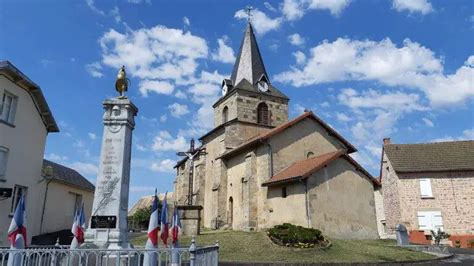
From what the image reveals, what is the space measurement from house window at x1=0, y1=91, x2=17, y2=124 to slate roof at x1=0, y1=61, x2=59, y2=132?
754 mm

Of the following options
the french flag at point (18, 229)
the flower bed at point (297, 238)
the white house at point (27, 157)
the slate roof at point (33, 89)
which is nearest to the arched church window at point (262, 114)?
the white house at point (27, 157)

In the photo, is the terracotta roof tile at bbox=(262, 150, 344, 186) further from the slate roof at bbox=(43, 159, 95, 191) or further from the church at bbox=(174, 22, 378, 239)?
the slate roof at bbox=(43, 159, 95, 191)

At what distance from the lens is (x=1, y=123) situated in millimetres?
16516

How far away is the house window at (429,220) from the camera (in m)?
27.2

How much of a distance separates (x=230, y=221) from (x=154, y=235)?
62.9ft

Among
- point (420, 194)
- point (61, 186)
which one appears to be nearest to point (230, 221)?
point (61, 186)

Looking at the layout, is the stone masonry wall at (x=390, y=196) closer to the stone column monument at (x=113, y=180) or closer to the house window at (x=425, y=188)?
the house window at (x=425, y=188)

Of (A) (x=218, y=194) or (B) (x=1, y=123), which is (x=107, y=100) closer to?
(B) (x=1, y=123)

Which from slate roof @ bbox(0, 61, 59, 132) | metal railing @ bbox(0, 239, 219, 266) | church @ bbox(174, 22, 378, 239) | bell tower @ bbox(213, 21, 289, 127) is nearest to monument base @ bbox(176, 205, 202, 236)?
church @ bbox(174, 22, 378, 239)

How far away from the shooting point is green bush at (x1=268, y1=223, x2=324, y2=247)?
50.4 ft

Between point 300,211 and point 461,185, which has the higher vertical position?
point 461,185

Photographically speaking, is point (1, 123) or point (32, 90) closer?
A: point (1, 123)

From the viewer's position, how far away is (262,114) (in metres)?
32.7

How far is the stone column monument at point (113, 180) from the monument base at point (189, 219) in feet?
30.7
